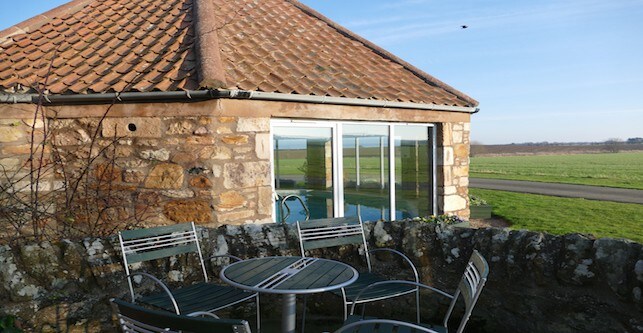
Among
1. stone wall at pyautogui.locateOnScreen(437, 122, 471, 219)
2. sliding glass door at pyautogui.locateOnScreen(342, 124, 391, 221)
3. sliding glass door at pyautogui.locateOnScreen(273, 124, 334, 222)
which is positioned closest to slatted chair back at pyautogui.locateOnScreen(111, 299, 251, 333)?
sliding glass door at pyautogui.locateOnScreen(273, 124, 334, 222)

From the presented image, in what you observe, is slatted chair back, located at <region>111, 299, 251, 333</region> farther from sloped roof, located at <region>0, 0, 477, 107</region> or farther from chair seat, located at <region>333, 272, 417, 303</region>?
sloped roof, located at <region>0, 0, 477, 107</region>

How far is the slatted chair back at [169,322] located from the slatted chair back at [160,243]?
1.47 meters

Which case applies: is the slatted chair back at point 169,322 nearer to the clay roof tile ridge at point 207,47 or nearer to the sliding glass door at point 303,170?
the clay roof tile ridge at point 207,47

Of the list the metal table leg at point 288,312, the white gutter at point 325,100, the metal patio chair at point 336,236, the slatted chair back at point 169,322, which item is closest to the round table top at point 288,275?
the metal table leg at point 288,312

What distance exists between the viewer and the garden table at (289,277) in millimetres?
2717

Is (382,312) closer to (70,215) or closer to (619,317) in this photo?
(619,317)

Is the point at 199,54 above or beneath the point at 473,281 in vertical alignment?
above

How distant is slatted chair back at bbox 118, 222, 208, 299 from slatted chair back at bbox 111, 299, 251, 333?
1.47 m

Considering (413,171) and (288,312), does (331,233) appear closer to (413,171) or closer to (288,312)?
(288,312)

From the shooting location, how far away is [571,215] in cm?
1144

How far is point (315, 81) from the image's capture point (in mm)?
6578

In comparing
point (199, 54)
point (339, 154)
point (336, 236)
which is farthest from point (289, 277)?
point (199, 54)

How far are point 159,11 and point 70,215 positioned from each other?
391 centimetres

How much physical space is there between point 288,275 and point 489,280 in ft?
5.35
